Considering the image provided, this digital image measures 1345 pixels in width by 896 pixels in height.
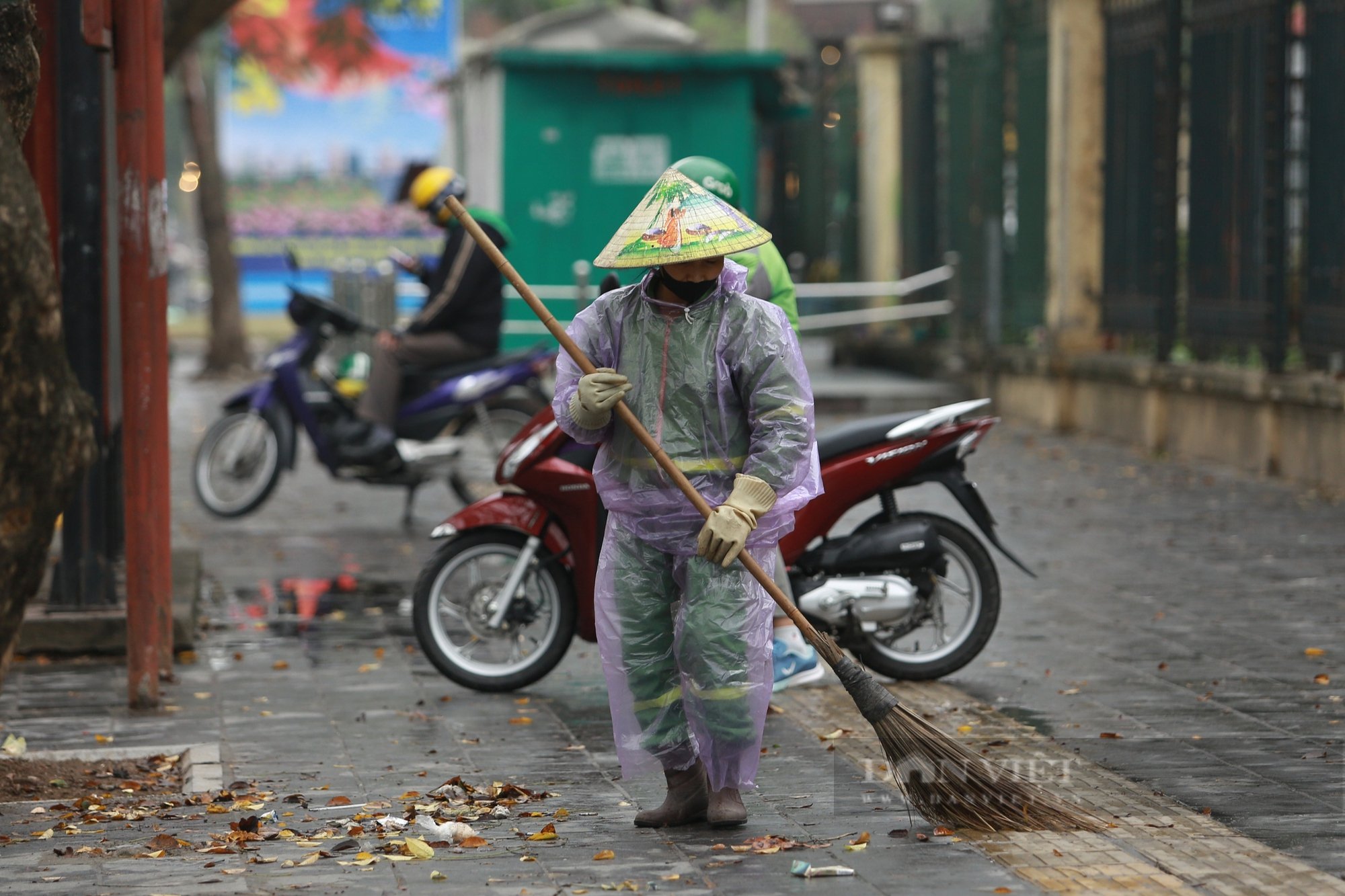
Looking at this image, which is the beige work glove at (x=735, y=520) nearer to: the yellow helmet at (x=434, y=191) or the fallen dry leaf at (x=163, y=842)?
the fallen dry leaf at (x=163, y=842)

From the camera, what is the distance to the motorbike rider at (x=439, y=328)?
11.1 metres

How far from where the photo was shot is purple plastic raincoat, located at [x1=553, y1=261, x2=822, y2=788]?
5.25m

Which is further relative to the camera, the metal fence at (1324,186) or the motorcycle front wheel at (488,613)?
the metal fence at (1324,186)

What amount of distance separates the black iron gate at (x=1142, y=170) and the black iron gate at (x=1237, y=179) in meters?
0.19

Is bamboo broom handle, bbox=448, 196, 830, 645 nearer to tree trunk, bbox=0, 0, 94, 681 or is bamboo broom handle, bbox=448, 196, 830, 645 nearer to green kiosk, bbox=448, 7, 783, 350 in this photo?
tree trunk, bbox=0, 0, 94, 681

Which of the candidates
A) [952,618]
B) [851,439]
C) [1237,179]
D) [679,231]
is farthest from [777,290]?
[1237,179]

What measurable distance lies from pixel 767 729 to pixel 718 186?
5.89 feet

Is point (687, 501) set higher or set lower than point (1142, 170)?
lower

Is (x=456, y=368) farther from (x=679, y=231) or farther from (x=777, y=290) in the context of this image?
(x=679, y=231)

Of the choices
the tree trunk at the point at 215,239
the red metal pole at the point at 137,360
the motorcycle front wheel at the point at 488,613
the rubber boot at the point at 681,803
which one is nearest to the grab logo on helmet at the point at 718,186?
the motorcycle front wheel at the point at 488,613

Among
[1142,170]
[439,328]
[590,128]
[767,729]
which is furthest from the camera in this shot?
[590,128]

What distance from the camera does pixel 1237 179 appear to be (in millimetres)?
13391

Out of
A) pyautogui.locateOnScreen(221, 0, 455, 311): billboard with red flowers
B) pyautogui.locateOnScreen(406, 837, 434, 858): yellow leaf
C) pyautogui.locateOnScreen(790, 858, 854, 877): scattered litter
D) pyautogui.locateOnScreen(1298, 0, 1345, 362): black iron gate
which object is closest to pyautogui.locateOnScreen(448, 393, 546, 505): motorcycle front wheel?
pyautogui.locateOnScreen(1298, 0, 1345, 362): black iron gate

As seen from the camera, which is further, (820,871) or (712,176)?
(712,176)
